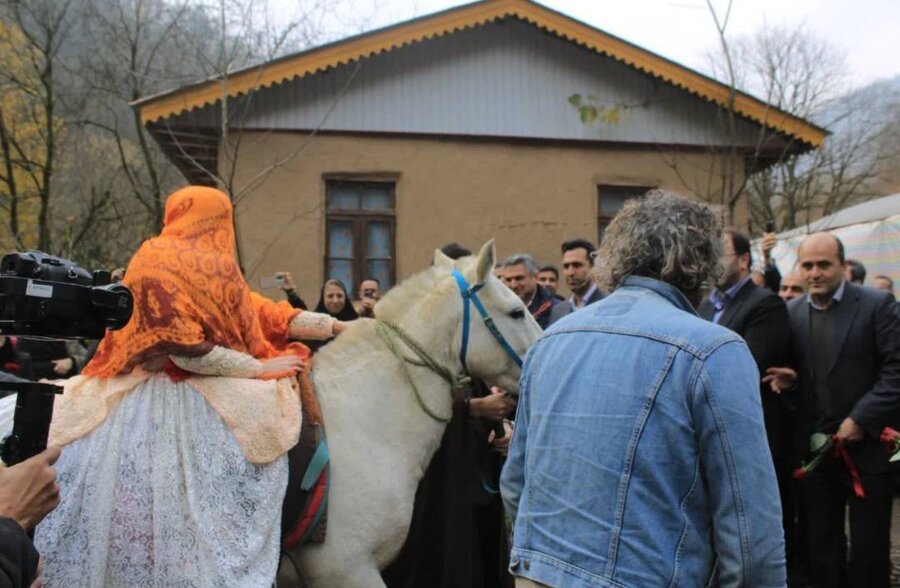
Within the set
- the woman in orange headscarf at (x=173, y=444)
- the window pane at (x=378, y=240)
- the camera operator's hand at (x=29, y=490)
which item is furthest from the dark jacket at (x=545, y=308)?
the window pane at (x=378, y=240)

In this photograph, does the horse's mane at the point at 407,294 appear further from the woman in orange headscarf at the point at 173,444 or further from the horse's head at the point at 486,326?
the woman in orange headscarf at the point at 173,444

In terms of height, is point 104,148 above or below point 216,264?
above

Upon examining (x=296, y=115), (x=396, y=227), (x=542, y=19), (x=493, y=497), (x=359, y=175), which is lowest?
(x=493, y=497)

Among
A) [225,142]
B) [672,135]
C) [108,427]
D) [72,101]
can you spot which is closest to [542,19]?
[672,135]

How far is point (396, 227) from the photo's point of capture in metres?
11.4

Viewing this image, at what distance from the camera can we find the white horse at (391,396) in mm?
3104

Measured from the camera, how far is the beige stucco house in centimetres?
1096

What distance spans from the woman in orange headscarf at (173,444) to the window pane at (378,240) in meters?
8.23

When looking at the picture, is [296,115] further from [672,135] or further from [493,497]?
[493,497]

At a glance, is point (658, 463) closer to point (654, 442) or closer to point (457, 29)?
point (654, 442)

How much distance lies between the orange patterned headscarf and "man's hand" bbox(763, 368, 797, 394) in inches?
119

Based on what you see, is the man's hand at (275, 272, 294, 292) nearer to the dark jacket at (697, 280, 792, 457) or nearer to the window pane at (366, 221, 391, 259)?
the dark jacket at (697, 280, 792, 457)

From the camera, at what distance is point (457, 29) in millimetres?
11422

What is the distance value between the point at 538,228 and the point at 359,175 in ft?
9.75
